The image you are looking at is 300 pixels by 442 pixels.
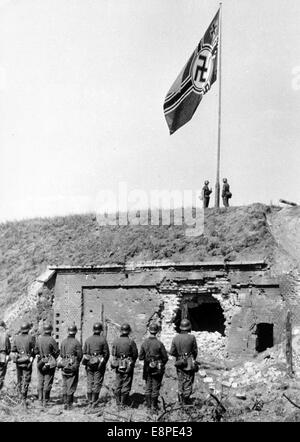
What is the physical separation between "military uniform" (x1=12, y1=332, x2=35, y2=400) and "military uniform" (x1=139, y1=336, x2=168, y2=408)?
2.41 m

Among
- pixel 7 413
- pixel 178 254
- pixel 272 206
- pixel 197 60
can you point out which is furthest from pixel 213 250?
pixel 7 413

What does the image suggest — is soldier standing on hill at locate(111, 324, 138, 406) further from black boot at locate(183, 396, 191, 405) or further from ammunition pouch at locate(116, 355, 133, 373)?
black boot at locate(183, 396, 191, 405)

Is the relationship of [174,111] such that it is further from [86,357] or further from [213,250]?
[86,357]

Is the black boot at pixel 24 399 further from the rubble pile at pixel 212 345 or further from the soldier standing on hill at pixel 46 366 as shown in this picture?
the rubble pile at pixel 212 345

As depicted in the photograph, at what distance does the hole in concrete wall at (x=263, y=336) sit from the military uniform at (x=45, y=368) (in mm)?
6013

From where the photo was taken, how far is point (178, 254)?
1672 cm

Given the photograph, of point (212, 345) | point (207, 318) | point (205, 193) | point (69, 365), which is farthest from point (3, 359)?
point (205, 193)

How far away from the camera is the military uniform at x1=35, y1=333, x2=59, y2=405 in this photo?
11.2 m

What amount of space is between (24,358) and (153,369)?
2735 millimetres

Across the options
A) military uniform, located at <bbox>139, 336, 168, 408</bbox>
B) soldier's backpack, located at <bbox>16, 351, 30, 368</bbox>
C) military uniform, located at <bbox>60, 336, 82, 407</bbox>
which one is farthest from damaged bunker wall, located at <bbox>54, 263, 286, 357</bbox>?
soldier's backpack, located at <bbox>16, 351, 30, 368</bbox>

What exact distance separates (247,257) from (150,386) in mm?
6059

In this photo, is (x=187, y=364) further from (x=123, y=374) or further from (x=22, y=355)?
(x=22, y=355)

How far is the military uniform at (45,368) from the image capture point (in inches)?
440

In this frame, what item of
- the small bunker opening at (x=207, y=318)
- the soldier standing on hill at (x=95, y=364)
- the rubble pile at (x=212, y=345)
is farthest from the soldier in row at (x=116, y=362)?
the small bunker opening at (x=207, y=318)
